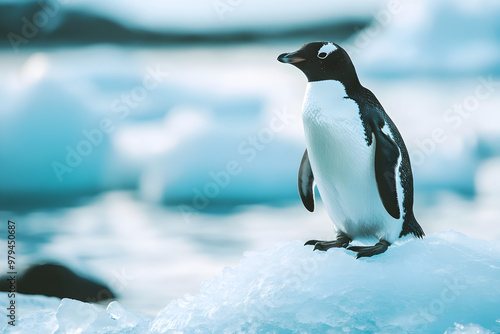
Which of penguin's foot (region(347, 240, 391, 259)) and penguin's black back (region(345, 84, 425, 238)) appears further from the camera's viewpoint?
penguin's black back (region(345, 84, 425, 238))

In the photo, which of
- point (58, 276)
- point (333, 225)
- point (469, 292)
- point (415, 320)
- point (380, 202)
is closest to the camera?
point (415, 320)

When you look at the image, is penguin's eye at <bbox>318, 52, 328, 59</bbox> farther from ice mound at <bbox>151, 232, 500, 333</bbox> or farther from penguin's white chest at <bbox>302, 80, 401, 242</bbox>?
ice mound at <bbox>151, 232, 500, 333</bbox>

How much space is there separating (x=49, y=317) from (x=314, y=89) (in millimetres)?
1938

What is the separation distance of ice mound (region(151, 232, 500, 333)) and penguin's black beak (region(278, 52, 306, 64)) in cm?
87

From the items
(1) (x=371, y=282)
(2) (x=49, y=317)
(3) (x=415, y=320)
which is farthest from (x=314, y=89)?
(2) (x=49, y=317)

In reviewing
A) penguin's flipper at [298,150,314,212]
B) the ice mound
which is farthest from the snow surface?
penguin's flipper at [298,150,314,212]

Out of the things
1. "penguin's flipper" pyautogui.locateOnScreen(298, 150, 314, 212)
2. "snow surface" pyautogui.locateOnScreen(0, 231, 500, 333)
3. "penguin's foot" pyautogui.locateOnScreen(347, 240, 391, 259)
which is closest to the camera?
"snow surface" pyautogui.locateOnScreen(0, 231, 500, 333)

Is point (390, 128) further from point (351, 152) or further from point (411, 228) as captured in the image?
point (411, 228)

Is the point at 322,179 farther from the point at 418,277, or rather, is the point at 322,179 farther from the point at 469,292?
the point at 469,292

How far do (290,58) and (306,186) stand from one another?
70 centimetres

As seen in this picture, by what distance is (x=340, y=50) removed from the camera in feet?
8.17

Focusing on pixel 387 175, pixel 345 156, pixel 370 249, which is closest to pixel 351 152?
pixel 345 156

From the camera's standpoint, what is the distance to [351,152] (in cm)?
241

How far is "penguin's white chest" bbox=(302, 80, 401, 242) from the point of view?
7.90ft
